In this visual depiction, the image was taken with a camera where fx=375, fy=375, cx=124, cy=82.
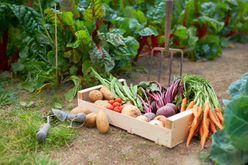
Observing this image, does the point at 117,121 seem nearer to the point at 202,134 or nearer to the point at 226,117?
the point at 202,134

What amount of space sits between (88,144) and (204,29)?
3.45m

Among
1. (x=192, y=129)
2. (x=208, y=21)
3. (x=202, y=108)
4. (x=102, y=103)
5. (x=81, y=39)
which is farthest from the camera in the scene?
(x=208, y=21)

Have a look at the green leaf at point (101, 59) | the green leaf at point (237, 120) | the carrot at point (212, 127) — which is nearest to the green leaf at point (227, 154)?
the green leaf at point (237, 120)

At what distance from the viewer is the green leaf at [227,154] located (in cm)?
241

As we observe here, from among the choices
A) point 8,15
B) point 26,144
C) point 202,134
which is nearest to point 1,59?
point 8,15

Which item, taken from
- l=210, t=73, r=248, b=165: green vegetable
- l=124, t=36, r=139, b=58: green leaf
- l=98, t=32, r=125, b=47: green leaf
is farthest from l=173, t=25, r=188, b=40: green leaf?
l=210, t=73, r=248, b=165: green vegetable

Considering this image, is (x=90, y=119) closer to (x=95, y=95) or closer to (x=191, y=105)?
(x=95, y=95)

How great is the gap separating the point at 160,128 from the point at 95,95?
2.76 ft

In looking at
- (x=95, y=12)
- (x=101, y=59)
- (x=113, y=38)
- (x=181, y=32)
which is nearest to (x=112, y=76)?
(x=101, y=59)

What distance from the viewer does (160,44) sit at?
5.11 metres

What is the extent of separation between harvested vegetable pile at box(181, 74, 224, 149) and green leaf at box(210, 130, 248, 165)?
47cm

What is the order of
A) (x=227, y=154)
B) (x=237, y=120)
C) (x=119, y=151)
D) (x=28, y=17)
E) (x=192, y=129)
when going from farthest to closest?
(x=28, y=17), (x=192, y=129), (x=119, y=151), (x=227, y=154), (x=237, y=120)

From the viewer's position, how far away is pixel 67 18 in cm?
379

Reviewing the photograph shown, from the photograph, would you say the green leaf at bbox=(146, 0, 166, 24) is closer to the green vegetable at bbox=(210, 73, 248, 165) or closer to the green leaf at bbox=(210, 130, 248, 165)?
the green vegetable at bbox=(210, 73, 248, 165)
